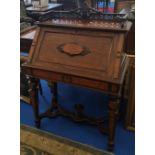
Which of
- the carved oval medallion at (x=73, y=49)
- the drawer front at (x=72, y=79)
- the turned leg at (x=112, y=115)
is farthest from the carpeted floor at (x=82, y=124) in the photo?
the carved oval medallion at (x=73, y=49)

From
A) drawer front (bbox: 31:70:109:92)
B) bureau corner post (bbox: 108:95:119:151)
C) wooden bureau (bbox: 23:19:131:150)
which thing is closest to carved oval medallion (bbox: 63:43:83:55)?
wooden bureau (bbox: 23:19:131:150)

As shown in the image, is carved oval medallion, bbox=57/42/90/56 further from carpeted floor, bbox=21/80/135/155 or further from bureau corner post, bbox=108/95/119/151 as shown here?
carpeted floor, bbox=21/80/135/155

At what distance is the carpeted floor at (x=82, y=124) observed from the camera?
1.89 m

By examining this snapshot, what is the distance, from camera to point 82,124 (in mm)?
2117

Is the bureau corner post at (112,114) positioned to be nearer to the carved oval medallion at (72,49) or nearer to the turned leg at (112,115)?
the turned leg at (112,115)

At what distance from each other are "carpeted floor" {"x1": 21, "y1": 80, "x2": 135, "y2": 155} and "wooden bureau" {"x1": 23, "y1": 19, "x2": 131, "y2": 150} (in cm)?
19

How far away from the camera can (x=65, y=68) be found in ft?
5.16

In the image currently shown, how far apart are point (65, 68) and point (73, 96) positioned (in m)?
1.10

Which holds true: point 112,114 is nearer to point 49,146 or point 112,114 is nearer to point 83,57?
point 83,57

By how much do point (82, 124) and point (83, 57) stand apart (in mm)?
844

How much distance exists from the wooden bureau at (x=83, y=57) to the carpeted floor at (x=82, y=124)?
186mm

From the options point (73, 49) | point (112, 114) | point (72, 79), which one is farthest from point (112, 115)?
point (73, 49)
